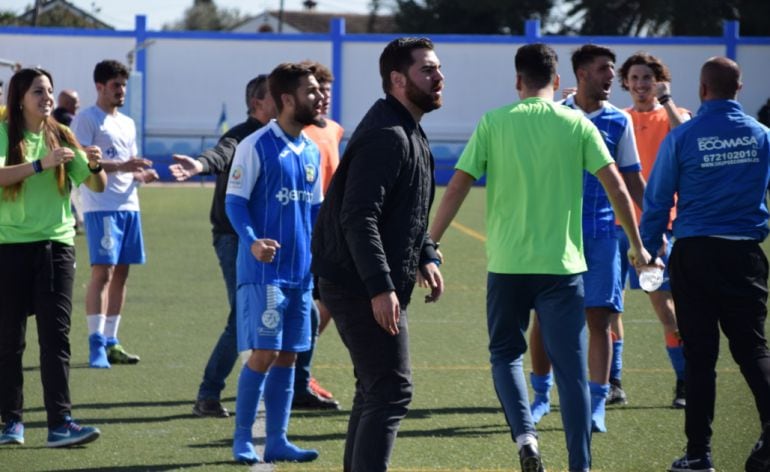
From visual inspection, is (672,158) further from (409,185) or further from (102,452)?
(102,452)

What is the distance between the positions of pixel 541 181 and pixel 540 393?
2.10 m

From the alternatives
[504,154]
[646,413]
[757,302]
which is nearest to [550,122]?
[504,154]

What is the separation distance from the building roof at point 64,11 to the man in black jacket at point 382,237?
2152 inches

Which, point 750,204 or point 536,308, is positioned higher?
point 750,204

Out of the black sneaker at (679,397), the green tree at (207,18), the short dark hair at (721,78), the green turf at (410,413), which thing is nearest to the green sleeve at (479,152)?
the short dark hair at (721,78)

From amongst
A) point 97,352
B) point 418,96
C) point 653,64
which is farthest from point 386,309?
point 97,352

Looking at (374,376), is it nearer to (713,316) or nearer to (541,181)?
(541,181)

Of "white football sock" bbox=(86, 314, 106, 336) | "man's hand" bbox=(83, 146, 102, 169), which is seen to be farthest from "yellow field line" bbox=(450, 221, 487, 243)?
"man's hand" bbox=(83, 146, 102, 169)

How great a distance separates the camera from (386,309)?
16.4 ft

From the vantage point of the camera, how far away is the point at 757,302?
6426 mm

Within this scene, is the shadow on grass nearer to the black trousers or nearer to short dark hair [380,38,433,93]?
the black trousers

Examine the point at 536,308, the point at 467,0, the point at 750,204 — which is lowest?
the point at 536,308

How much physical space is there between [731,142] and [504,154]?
45.8 inches

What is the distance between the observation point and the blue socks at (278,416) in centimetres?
666
